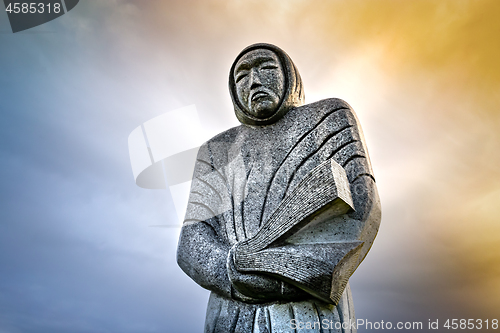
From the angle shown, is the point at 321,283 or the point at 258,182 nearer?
the point at 321,283

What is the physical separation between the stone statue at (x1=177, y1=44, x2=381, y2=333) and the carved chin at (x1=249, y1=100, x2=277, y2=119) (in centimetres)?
1

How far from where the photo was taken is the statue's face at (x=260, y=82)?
4.34 m

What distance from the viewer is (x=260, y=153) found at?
4.25 metres

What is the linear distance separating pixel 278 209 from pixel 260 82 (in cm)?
161

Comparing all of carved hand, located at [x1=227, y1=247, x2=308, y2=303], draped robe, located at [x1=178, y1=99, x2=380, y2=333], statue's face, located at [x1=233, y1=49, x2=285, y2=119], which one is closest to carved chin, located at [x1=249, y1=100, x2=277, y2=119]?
statue's face, located at [x1=233, y1=49, x2=285, y2=119]

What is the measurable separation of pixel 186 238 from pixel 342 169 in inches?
67.8

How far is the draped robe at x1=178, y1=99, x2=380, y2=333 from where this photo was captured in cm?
342

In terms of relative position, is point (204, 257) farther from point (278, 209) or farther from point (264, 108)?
point (264, 108)

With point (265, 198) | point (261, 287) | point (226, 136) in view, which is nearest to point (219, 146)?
point (226, 136)

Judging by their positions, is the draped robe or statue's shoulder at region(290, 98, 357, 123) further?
statue's shoulder at region(290, 98, 357, 123)

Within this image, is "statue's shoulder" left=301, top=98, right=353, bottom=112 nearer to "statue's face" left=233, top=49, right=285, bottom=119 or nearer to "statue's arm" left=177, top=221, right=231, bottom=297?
"statue's face" left=233, top=49, right=285, bottom=119

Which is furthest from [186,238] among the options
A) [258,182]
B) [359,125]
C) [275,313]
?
[359,125]

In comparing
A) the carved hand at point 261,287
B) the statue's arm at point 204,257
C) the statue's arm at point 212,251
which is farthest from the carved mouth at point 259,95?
the carved hand at point 261,287

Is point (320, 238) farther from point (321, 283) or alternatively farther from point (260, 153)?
point (260, 153)
